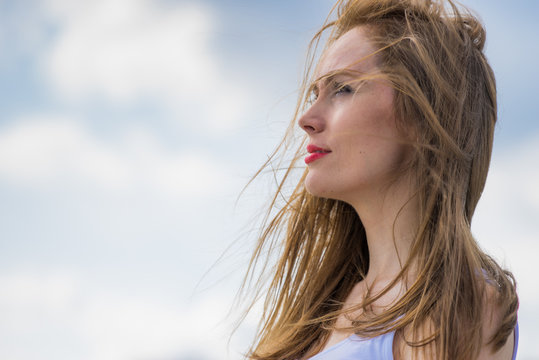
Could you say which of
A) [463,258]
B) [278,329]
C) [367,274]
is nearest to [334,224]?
[367,274]

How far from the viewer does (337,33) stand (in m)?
2.86

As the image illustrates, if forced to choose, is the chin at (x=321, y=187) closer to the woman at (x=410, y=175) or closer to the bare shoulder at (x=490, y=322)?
the woman at (x=410, y=175)

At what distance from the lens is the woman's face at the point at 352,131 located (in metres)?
2.39

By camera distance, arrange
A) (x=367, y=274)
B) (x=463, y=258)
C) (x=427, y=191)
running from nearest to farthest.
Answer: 1. (x=463, y=258)
2. (x=427, y=191)
3. (x=367, y=274)

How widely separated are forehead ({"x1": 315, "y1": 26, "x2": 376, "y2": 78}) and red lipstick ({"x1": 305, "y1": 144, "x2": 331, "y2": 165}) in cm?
28

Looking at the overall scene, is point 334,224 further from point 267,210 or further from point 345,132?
point 345,132

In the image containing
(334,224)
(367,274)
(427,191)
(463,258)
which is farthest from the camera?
(334,224)

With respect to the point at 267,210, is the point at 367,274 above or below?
below

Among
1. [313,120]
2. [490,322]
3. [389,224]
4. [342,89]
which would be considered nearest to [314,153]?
[313,120]

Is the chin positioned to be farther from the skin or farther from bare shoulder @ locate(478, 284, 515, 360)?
bare shoulder @ locate(478, 284, 515, 360)

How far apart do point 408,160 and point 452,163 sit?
0.14 metres

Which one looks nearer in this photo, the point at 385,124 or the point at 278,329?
the point at 385,124

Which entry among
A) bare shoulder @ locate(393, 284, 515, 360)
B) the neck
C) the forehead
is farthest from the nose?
bare shoulder @ locate(393, 284, 515, 360)

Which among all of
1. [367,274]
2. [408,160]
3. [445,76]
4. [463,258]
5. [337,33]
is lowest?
[463,258]
